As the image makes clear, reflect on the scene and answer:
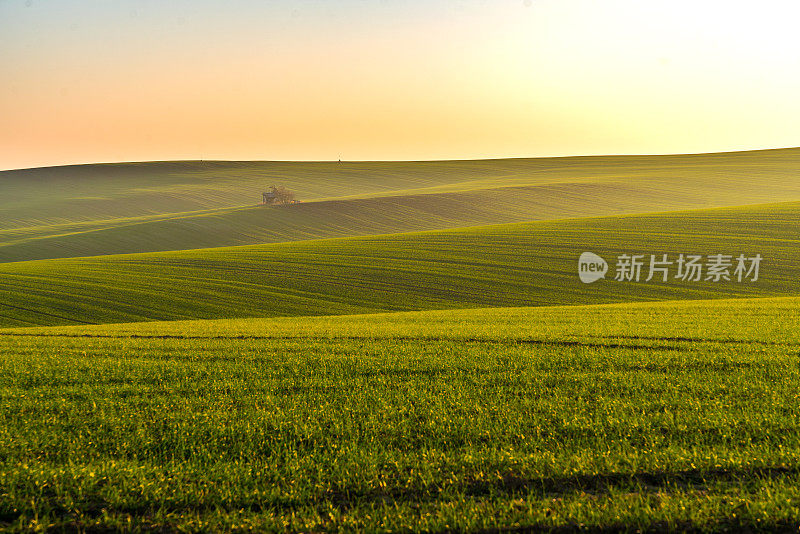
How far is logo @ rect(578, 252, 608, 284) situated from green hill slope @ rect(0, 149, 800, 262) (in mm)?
37787

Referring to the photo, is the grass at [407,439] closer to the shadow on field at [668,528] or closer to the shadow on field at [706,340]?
the shadow on field at [668,528]

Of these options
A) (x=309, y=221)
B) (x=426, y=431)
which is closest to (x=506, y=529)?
(x=426, y=431)

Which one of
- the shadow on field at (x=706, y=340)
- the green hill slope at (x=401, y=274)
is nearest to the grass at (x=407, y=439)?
the shadow on field at (x=706, y=340)

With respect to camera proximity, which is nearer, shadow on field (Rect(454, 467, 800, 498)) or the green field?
the green field

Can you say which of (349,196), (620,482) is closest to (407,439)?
(620,482)

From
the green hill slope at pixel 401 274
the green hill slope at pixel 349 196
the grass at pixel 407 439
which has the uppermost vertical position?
the green hill slope at pixel 349 196

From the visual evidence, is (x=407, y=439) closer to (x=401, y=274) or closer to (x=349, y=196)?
(x=401, y=274)

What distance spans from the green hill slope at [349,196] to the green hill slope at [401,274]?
23228mm

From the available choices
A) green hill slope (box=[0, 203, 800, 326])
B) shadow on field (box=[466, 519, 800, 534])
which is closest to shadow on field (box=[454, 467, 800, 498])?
shadow on field (box=[466, 519, 800, 534])

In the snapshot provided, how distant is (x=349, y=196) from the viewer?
116 m

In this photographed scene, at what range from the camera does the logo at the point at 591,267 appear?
35.9m

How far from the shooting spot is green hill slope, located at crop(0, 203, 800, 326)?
3152cm

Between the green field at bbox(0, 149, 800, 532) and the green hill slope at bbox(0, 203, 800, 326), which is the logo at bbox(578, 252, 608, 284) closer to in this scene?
the green hill slope at bbox(0, 203, 800, 326)

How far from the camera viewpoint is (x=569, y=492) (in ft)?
19.3
